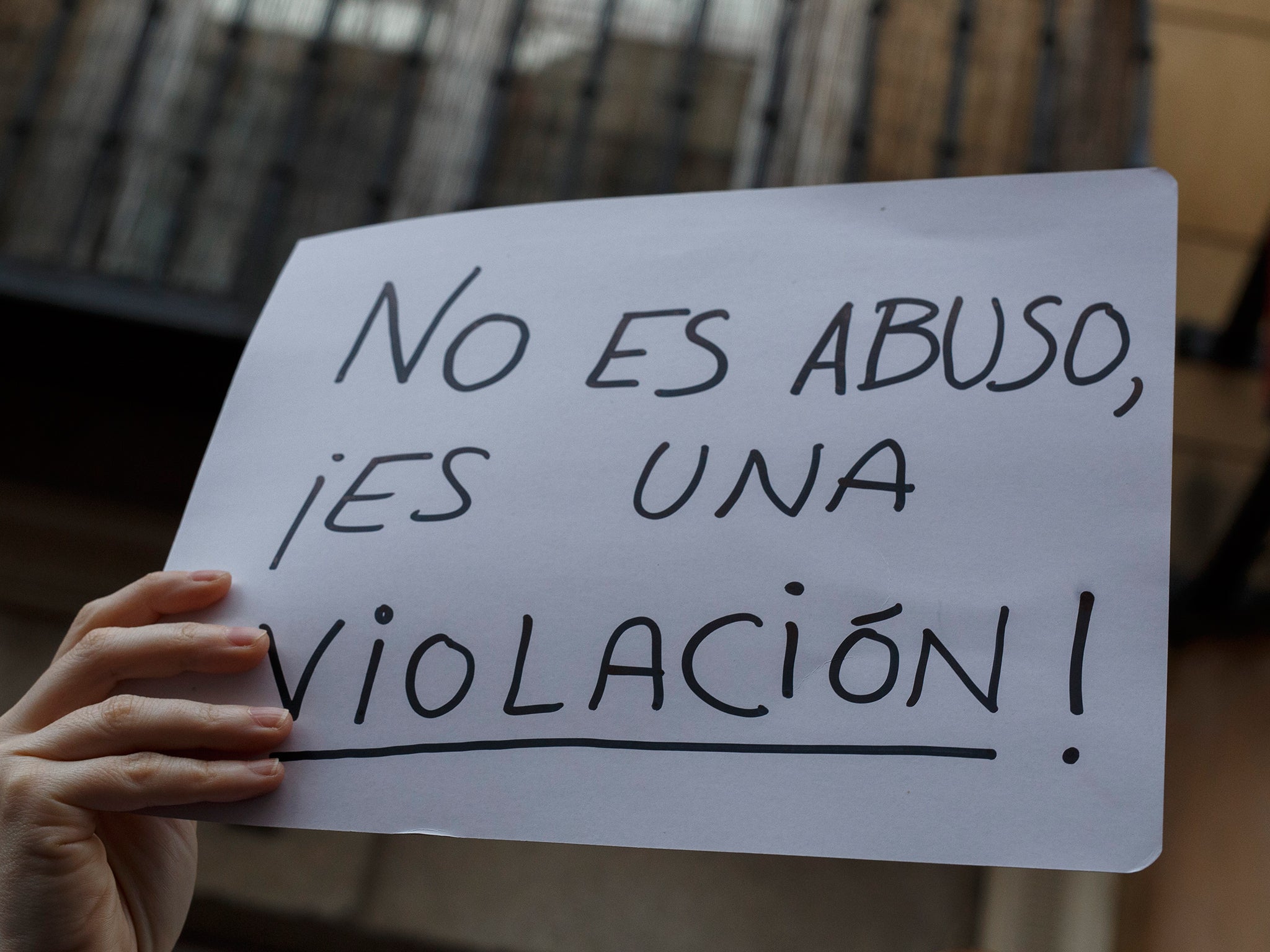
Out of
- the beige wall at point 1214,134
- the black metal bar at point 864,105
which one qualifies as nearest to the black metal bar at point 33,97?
the black metal bar at point 864,105

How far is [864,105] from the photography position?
2.52 metres

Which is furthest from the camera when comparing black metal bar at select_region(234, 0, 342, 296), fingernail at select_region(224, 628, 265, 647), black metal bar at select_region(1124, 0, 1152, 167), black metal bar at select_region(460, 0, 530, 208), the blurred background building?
black metal bar at select_region(460, 0, 530, 208)

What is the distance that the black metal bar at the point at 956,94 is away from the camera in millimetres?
2453

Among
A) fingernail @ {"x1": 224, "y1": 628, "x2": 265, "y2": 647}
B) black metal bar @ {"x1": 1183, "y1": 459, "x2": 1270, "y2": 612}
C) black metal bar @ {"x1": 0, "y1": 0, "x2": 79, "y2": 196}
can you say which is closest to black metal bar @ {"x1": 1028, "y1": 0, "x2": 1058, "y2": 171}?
black metal bar @ {"x1": 1183, "y1": 459, "x2": 1270, "y2": 612}

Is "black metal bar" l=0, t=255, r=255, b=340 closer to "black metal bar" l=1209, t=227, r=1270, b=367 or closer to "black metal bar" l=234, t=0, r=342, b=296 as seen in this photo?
"black metal bar" l=234, t=0, r=342, b=296

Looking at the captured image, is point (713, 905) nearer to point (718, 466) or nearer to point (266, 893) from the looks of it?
point (266, 893)

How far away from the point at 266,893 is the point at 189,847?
1.45 meters

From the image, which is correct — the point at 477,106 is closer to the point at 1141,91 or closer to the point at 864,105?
the point at 864,105

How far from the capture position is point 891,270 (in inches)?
29.3

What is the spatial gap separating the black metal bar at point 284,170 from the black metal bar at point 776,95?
1.21 meters

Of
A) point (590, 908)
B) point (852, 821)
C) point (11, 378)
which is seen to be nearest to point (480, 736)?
point (852, 821)

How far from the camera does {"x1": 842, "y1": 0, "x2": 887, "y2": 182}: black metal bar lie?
2.46 meters

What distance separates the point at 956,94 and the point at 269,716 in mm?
2423

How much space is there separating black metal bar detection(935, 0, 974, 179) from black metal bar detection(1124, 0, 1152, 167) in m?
0.42
